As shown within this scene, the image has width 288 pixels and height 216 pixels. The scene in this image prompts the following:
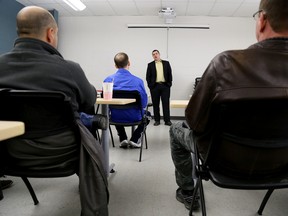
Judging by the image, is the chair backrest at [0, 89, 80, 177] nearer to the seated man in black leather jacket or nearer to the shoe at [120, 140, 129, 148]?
the seated man in black leather jacket

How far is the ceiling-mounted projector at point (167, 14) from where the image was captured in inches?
209

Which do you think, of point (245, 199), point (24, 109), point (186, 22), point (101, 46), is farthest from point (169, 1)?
point (24, 109)

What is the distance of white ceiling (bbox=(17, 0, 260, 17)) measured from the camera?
16.7ft

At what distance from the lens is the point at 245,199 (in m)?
1.61

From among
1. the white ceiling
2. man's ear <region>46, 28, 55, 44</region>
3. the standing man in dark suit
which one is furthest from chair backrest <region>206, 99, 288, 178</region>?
the white ceiling

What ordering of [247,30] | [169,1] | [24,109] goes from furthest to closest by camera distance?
[247,30]
[169,1]
[24,109]

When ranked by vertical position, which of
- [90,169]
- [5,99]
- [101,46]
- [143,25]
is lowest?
[90,169]

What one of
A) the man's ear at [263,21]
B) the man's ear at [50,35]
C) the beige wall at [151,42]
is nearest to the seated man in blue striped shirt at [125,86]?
the man's ear at [50,35]

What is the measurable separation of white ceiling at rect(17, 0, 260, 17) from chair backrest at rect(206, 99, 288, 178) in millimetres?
4686

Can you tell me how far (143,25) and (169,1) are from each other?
1102mm

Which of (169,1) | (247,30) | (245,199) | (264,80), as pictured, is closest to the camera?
(264,80)

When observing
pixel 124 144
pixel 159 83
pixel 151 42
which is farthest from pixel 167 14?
pixel 124 144

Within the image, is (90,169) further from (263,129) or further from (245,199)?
(245,199)

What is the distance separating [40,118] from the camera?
989mm
